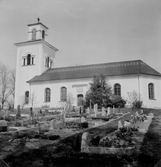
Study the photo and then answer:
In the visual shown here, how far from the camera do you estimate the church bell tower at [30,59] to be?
30.1 metres

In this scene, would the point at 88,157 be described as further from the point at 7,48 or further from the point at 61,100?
the point at 61,100

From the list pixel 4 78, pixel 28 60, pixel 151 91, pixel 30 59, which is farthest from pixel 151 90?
pixel 28 60

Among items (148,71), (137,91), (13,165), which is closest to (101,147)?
(13,165)

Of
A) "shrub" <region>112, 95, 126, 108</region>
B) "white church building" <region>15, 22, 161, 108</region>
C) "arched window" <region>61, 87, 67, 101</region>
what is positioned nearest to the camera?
"shrub" <region>112, 95, 126, 108</region>

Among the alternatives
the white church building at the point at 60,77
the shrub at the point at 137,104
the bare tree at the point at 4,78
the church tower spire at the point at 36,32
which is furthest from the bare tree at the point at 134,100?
the church tower spire at the point at 36,32

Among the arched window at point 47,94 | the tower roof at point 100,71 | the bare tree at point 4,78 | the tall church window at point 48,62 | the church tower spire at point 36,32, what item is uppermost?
the church tower spire at point 36,32

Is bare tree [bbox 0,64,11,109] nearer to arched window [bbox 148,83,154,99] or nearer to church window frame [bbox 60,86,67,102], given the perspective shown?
church window frame [bbox 60,86,67,102]

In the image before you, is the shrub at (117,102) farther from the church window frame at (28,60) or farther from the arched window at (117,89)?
the church window frame at (28,60)

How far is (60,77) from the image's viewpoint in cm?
2838

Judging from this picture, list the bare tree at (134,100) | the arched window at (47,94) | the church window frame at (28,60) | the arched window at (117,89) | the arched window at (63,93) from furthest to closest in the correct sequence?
the church window frame at (28,60) → the arched window at (47,94) → the arched window at (63,93) → the arched window at (117,89) → the bare tree at (134,100)

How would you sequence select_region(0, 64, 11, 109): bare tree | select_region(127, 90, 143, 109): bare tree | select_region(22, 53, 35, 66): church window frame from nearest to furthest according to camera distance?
select_region(0, 64, 11, 109): bare tree < select_region(127, 90, 143, 109): bare tree < select_region(22, 53, 35, 66): church window frame

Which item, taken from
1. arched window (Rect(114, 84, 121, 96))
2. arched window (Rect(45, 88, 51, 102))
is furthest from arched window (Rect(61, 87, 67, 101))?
arched window (Rect(114, 84, 121, 96))

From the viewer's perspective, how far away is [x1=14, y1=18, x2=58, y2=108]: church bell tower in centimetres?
3014

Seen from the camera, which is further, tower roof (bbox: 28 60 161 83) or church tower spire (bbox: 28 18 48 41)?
church tower spire (bbox: 28 18 48 41)
